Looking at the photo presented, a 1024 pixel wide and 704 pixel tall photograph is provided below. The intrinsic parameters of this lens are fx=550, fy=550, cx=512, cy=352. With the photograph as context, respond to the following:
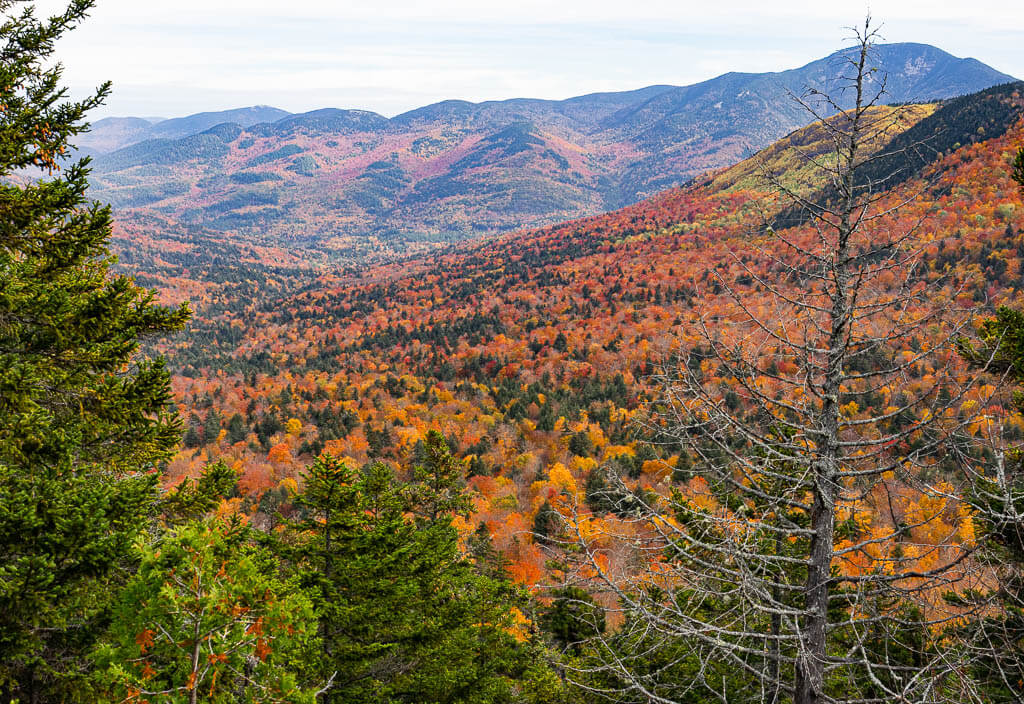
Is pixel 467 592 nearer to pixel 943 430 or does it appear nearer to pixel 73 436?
pixel 73 436

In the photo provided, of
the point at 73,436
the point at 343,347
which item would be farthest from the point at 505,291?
the point at 73,436

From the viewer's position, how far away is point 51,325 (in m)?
6.66

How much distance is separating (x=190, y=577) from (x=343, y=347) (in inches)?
4179

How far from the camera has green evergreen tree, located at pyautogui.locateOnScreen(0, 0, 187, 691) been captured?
6.09 metres

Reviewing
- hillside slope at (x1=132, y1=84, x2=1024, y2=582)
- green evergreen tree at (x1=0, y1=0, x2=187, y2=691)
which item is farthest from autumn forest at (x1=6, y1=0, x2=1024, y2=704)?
hillside slope at (x1=132, y1=84, x2=1024, y2=582)

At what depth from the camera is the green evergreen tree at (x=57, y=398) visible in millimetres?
6086

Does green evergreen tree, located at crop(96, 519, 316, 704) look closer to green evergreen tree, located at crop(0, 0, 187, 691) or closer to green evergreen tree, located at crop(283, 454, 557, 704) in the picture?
green evergreen tree, located at crop(0, 0, 187, 691)

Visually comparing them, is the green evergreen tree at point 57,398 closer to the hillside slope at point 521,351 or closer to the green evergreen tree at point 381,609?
the green evergreen tree at point 381,609

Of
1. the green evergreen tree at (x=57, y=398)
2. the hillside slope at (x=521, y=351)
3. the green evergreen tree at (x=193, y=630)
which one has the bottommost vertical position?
the hillside slope at (x=521, y=351)

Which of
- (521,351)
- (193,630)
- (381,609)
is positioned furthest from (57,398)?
(521,351)

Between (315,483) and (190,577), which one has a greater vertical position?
(190,577)

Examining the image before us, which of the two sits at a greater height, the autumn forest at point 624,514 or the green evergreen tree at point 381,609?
the autumn forest at point 624,514

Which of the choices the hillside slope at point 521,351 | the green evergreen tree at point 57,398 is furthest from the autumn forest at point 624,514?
the hillside slope at point 521,351

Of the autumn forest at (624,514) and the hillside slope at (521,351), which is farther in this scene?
the hillside slope at (521,351)
